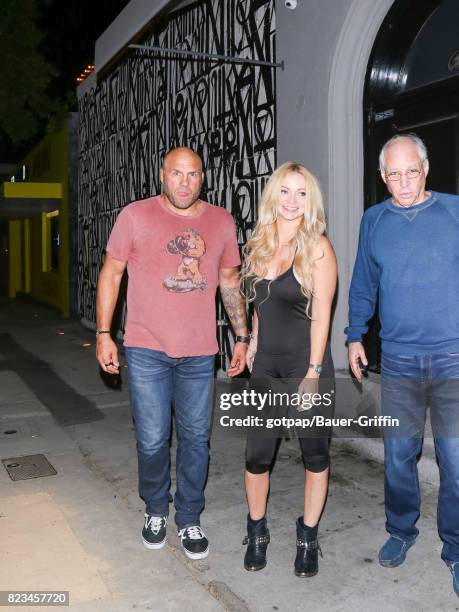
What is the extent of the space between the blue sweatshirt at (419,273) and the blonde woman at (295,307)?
0.95 ft

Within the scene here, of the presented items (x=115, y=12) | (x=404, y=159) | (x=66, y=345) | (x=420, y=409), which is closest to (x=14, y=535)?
(x=420, y=409)

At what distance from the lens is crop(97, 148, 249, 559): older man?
3.44 metres

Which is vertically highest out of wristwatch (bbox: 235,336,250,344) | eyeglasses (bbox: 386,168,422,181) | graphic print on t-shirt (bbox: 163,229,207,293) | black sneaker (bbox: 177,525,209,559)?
eyeglasses (bbox: 386,168,422,181)

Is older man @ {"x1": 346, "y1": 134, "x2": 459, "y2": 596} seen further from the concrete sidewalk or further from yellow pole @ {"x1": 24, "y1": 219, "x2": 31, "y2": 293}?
yellow pole @ {"x1": 24, "y1": 219, "x2": 31, "y2": 293}

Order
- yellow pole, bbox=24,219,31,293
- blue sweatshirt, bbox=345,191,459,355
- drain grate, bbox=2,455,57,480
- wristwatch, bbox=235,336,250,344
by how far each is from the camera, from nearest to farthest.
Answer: blue sweatshirt, bbox=345,191,459,355 < wristwatch, bbox=235,336,250,344 < drain grate, bbox=2,455,57,480 < yellow pole, bbox=24,219,31,293

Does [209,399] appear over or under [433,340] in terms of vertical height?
under

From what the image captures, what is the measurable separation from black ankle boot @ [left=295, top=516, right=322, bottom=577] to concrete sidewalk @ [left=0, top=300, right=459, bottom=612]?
0.14 ft

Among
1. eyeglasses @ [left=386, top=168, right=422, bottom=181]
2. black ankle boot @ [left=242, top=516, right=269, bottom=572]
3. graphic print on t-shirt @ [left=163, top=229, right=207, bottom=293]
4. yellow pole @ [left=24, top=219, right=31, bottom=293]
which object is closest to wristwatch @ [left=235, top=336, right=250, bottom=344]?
graphic print on t-shirt @ [left=163, top=229, right=207, bottom=293]

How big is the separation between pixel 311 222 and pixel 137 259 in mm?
973

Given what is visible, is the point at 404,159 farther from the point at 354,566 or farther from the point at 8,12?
the point at 8,12

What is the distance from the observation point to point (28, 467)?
5113 mm

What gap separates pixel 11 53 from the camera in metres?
16.6

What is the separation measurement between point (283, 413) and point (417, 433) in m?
0.69

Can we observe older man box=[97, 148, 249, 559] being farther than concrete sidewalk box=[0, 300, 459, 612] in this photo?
Yes
